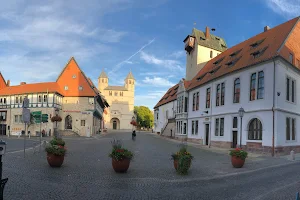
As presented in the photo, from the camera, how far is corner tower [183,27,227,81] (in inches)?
1673

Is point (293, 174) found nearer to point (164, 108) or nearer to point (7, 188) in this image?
point (7, 188)

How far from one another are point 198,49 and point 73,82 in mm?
24350

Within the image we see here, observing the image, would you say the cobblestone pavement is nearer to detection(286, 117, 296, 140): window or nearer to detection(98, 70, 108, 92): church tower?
detection(286, 117, 296, 140): window

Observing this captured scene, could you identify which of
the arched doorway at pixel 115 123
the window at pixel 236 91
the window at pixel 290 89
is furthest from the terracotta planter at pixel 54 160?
the arched doorway at pixel 115 123

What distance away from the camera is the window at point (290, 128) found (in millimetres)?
23375

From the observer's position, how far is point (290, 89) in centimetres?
2397

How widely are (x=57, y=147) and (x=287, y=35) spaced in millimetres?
23361

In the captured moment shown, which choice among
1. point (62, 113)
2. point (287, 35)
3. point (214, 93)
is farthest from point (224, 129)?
point (62, 113)

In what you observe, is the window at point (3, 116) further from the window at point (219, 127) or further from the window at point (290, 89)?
the window at point (290, 89)

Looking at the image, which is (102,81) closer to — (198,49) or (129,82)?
(129,82)

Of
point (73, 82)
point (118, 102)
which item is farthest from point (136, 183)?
point (118, 102)

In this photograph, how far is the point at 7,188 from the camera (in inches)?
314

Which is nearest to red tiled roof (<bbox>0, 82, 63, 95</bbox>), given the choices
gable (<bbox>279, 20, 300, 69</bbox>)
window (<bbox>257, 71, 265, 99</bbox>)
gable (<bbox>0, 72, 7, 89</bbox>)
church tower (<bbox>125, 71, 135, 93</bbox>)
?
gable (<bbox>0, 72, 7, 89</bbox>)

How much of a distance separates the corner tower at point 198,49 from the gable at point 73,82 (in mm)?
18828
